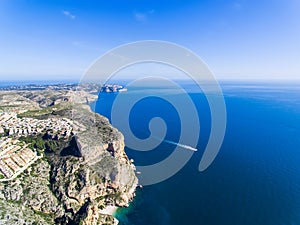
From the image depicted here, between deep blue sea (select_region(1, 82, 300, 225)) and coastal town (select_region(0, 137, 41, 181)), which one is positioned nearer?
coastal town (select_region(0, 137, 41, 181))

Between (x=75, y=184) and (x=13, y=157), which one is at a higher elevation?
(x=13, y=157)

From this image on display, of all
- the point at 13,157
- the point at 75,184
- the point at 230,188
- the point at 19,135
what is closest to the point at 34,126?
the point at 19,135

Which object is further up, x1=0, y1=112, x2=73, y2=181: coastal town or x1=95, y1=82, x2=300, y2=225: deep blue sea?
x1=0, y1=112, x2=73, y2=181: coastal town

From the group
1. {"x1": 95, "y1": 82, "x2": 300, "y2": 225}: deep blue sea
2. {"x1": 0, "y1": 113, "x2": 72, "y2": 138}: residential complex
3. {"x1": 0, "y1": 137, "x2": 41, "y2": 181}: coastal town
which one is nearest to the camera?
{"x1": 0, "y1": 137, "x2": 41, "y2": 181}: coastal town

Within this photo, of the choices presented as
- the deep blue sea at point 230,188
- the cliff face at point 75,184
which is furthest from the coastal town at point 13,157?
the deep blue sea at point 230,188

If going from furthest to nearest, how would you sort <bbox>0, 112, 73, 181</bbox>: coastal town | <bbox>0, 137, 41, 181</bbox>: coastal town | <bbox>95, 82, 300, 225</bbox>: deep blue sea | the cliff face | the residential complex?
the residential complex → <bbox>0, 112, 73, 181</bbox>: coastal town → <bbox>95, 82, 300, 225</bbox>: deep blue sea → <bbox>0, 137, 41, 181</bbox>: coastal town → the cliff face

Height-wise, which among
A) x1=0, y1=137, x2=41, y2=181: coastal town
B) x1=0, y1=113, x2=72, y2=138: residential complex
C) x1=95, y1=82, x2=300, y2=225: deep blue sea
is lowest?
x1=95, y1=82, x2=300, y2=225: deep blue sea

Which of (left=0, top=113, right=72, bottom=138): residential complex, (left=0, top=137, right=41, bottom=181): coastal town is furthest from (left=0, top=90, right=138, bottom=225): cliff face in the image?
(left=0, top=113, right=72, bottom=138): residential complex

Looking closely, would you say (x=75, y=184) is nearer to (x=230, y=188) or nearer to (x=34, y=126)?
(x=34, y=126)

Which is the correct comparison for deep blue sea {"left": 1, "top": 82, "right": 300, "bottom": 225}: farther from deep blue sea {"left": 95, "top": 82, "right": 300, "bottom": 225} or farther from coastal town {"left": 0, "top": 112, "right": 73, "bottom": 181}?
coastal town {"left": 0, "top": 112, "right": 73, "bottom": 181}
